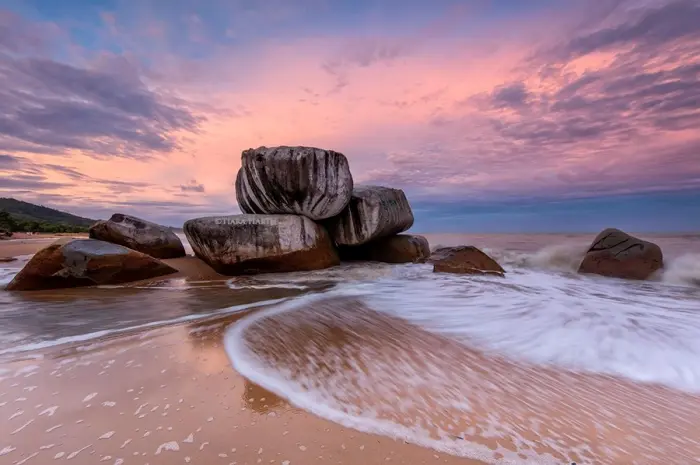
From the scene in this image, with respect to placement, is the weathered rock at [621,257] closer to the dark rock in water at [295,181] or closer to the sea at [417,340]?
the sea at [417,340]

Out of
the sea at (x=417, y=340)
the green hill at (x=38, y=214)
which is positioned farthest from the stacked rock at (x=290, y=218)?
the green hill at (x=38, y=214)

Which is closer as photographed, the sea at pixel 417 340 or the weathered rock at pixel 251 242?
the sea at pixel 417 340

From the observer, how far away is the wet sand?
1.14 metres

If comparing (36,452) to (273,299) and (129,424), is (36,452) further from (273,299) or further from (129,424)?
(273,299)

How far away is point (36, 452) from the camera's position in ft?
3.70

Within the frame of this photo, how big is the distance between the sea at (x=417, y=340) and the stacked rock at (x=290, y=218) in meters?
1.02

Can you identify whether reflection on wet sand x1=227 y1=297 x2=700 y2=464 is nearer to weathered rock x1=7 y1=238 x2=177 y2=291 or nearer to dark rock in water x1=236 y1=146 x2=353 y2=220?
weathered rock x1=7 y1=238 x2=177 y2=291

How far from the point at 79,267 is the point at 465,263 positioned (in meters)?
6.11

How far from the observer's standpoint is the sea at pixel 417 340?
1.54 metres

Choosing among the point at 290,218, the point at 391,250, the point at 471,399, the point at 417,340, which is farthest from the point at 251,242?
the point at 471,399

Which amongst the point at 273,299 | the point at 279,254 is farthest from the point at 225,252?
the point at 273,299

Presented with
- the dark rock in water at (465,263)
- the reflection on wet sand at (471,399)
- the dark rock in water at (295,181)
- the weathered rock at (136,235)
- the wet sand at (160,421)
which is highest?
the dark rock in water at (295,181)

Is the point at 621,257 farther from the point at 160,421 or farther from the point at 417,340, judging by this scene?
the point at 160,421

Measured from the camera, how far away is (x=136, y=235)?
21.8 ft
